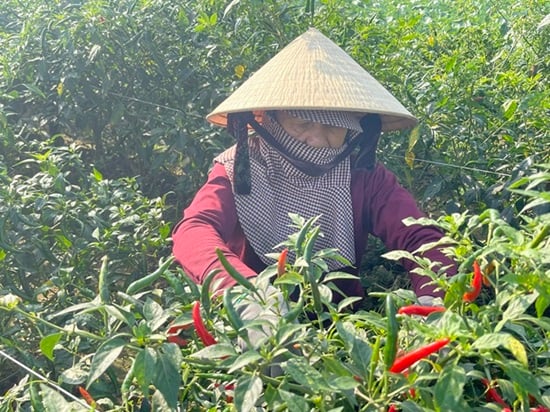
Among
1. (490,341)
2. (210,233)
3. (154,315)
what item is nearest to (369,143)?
(210,233)

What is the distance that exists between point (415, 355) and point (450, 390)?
7cm

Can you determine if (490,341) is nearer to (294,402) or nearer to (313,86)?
(294,402)

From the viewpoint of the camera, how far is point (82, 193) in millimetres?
2180

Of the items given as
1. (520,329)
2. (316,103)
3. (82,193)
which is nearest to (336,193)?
(316,103)

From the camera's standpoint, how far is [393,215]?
196cm

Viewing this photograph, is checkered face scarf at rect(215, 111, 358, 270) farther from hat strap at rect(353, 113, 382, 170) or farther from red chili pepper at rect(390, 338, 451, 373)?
red chili pepper at rect(390, 338, 451, 373)

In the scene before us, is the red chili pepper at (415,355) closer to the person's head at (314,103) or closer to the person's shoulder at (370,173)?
the person's head at (314,103)

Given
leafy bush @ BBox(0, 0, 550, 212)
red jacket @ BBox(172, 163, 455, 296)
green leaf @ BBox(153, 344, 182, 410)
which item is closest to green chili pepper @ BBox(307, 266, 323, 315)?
green leaf @ BBox(153, 344, 182, 410)

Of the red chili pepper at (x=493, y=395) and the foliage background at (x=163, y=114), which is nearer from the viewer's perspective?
the red chili pepper at (x=493, y=395)

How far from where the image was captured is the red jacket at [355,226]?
167 cm

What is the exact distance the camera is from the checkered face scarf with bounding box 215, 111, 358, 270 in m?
1.95

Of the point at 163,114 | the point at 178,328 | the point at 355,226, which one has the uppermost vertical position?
the point at 163,114

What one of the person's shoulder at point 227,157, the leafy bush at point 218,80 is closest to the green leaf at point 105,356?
the person's shoulder at point 227,157

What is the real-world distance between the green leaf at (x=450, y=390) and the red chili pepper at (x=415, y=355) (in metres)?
0.03
